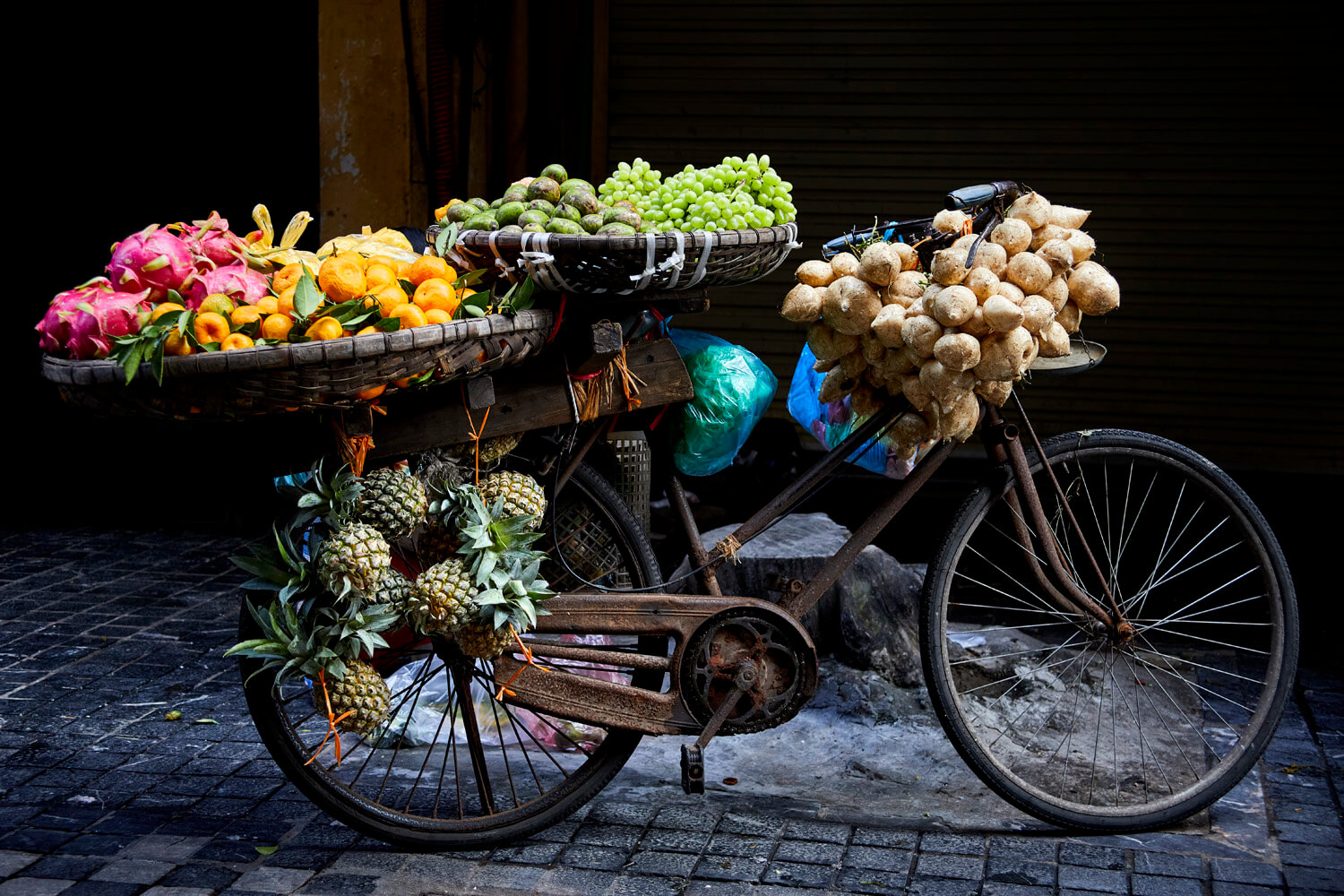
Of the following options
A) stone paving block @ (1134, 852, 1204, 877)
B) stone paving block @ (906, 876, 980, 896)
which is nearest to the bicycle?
stone paving block @ (1134, 852, 1204, 877)

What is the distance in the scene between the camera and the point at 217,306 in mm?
2625

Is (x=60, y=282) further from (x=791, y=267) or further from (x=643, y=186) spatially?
(x=643, y=186)

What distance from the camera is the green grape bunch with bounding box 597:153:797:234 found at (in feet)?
9.95

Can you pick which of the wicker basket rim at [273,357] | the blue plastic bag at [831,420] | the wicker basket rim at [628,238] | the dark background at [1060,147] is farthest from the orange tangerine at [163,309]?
the dark background at [1060,147]

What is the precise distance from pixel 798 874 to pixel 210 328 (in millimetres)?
2008

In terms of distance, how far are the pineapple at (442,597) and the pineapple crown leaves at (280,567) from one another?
267 millimetres

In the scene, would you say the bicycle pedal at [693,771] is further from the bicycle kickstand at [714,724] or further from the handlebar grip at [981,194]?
the handlebar grip at [981,194]

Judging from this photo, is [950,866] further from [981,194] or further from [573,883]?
[981,194]

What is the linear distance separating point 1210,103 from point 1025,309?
5.47 metres

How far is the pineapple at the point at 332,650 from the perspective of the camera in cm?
286

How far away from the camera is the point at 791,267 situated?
7645mm

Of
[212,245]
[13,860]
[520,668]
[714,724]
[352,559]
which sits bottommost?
[13,860]

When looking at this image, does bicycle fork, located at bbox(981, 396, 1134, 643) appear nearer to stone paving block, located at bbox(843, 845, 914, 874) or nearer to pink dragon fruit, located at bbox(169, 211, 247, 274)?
stone paving block, located at bbox(843, 845, 914, 874)

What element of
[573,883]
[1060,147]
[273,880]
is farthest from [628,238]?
[1060,147]
